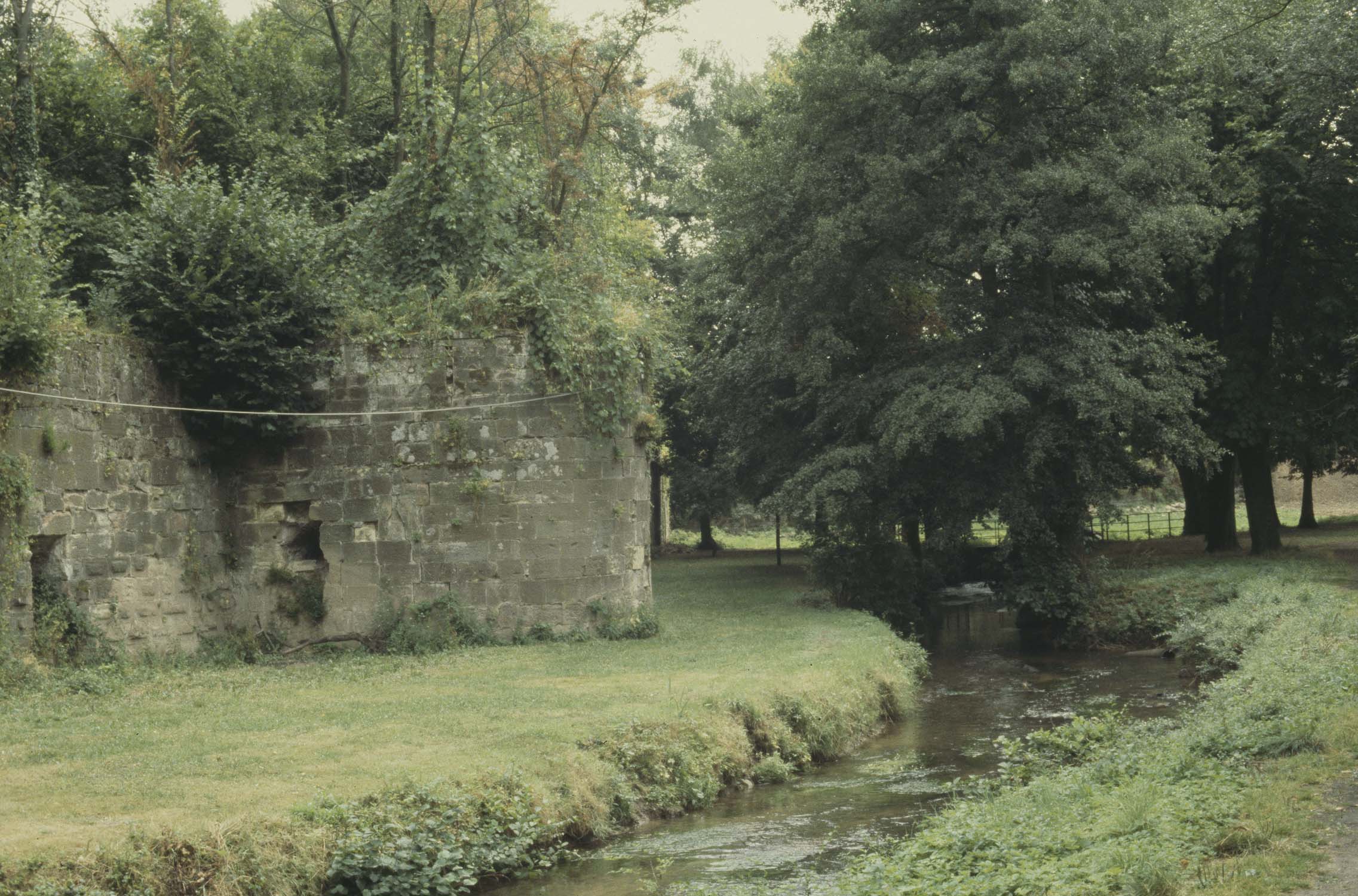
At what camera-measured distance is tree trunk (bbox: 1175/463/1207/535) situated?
99.7 feet

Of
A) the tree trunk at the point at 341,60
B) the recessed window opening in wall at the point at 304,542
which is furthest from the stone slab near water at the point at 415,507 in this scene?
the tree trunk at the point at 341,60

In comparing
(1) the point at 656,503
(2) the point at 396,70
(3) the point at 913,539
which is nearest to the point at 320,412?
(2) the point at 396,70

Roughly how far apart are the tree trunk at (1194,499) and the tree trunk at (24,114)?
24.3m

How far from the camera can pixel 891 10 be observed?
72.0 feet

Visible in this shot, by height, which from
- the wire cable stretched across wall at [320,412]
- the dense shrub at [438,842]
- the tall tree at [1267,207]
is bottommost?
the dense shrub at [438,842]

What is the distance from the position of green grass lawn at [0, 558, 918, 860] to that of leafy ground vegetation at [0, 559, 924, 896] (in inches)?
1.2

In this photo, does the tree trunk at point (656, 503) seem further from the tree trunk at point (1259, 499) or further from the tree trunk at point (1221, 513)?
the tree trunk at point (1259, 499)

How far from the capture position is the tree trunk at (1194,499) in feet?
99.7

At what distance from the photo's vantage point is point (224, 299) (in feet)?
50.5

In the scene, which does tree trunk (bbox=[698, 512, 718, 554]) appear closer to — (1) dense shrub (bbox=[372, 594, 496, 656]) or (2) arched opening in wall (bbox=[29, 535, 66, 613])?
(1) dense shrub (bbox=[372, 594, 496, 656])

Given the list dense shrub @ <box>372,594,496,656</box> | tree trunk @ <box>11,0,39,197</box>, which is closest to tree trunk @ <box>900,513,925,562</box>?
dense shrub @ <box>372,594,496,656</box>

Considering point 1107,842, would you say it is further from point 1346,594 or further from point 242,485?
point 1346,594

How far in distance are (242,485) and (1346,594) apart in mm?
16340

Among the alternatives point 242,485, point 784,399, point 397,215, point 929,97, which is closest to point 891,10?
point 929,97
